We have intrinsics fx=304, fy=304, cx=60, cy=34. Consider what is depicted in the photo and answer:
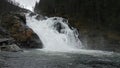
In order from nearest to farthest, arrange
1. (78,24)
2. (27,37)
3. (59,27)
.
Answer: (27,37) < (59,27) < (78,24)

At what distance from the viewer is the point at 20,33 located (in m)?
47.5

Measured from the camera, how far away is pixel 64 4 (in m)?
84.7

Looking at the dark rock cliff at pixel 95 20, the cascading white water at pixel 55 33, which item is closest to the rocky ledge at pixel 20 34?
the cascading white water at pixel 55 33

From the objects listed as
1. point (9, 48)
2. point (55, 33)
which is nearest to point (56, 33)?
point (55, 33)

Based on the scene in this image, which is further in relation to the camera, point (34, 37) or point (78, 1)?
point (78, 1)

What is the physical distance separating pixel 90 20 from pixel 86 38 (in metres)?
12.3

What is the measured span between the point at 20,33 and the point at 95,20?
26.6m

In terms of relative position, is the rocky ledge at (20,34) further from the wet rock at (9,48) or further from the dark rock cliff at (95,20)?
the dark rock cliff at (95,20)

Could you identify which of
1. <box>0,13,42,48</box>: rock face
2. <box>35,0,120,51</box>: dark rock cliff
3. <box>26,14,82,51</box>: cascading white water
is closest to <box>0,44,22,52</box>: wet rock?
<box>0,13,42,48</box>: rock face

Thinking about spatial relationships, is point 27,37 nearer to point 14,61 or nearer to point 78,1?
point 14,61

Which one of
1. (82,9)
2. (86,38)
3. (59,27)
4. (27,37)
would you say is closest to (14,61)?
(27,37)

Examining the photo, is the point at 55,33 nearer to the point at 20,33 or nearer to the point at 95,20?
the point at 20,33

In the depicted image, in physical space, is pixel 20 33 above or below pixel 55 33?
below

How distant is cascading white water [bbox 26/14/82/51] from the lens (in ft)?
167
